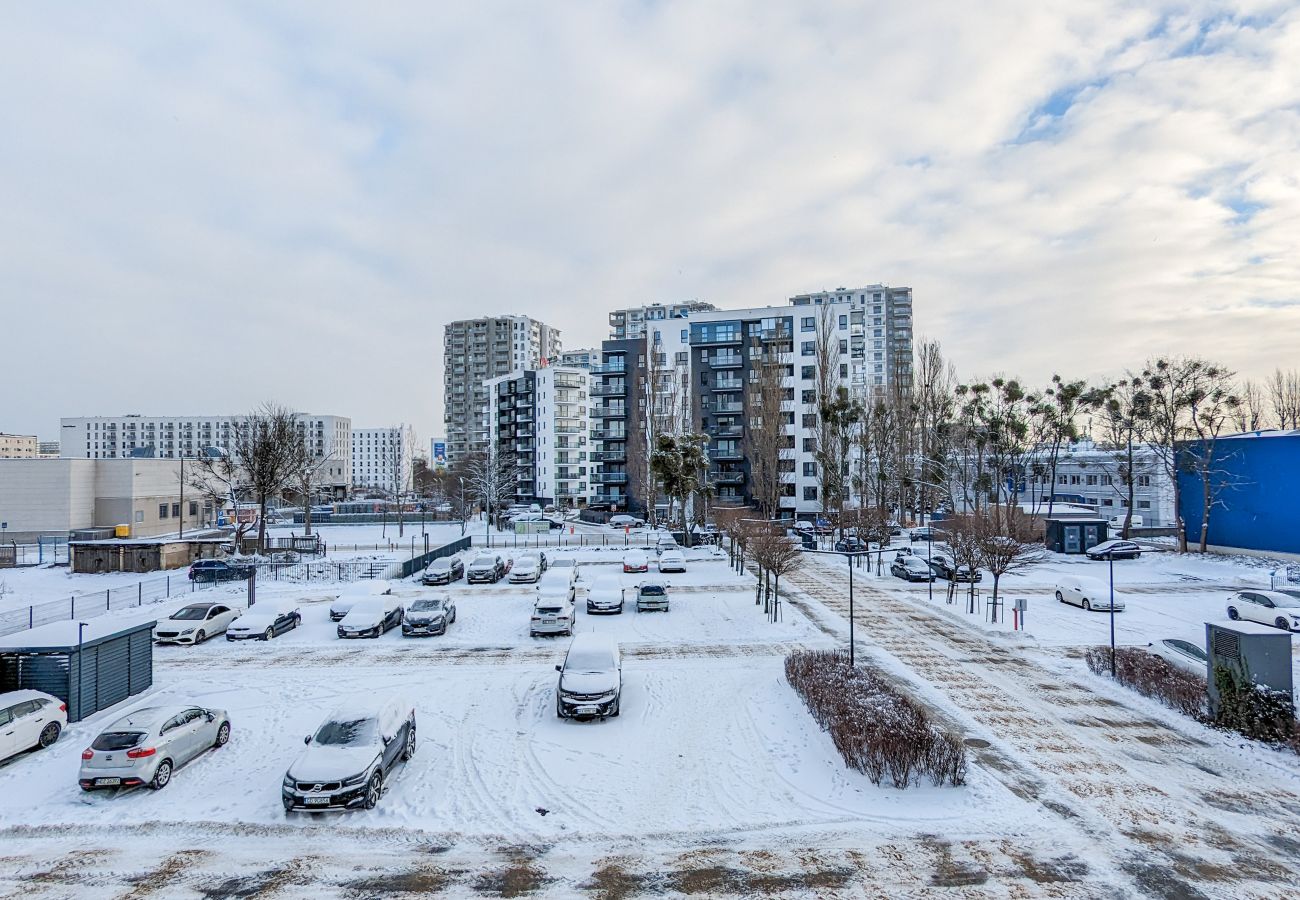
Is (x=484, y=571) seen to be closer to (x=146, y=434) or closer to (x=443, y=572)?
(x=443, y=572)

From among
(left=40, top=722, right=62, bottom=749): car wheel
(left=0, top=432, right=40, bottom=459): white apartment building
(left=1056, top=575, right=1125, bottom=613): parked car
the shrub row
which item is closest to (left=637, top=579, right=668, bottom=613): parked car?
the shrub row

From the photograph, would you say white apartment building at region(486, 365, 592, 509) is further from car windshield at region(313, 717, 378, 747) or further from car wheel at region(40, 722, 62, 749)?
car windshield at region(313, 717, 378, 747)

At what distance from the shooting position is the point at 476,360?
431 feet

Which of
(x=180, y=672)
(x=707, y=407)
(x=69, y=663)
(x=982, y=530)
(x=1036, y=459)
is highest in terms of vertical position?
(x=707, y=407)

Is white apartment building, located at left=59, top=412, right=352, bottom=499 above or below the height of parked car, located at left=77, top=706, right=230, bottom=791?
above

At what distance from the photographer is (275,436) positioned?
47.9 meters

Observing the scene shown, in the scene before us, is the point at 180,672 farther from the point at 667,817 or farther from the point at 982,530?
the point at 982,530

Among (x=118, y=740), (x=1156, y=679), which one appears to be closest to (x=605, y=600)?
(x=118, y=740)

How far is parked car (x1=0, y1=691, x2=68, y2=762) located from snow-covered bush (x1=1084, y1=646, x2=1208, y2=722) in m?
24.3

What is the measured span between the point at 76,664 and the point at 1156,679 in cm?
2530

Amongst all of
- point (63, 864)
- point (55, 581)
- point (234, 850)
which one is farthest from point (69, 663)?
point (55, 581)

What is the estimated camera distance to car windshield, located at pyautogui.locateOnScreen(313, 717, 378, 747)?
11.6m

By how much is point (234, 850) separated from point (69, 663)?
9.00 metres

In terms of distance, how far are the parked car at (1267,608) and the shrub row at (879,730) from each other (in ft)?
56.5
